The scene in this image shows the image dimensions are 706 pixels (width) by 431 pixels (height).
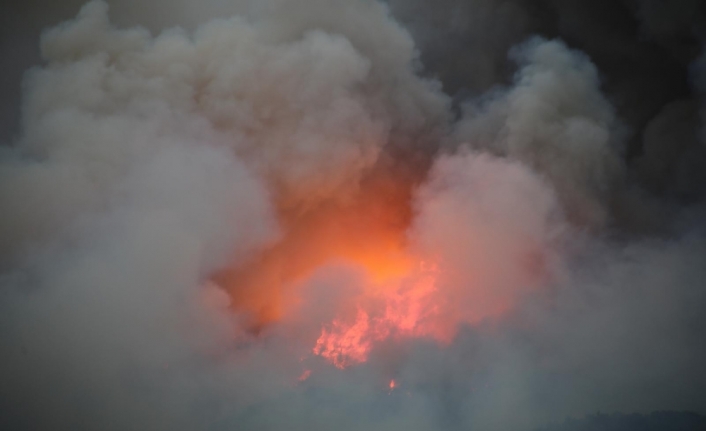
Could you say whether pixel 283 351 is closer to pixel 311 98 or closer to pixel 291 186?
pixel 291 186

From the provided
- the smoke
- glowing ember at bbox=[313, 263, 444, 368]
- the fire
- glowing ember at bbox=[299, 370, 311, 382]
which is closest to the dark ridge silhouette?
the smoke

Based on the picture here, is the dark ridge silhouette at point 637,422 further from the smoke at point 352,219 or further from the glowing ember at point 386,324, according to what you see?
the glowing ember at point 386,324

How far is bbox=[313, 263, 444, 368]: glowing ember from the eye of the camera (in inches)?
614

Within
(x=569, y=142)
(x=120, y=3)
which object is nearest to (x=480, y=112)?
(x=569, y=142)

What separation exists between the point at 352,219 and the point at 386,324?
404cm

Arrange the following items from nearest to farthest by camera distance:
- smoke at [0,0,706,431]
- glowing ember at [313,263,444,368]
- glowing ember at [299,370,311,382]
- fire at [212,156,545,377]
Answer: smoke at [0,0,706,431]
glowing ember at [299,370,311,382]
glowing ember at [313,263,444,368]
fire at [212,156,545,377]

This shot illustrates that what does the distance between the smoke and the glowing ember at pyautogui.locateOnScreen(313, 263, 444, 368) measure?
9cm

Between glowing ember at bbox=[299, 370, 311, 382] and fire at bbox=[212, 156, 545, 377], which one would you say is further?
fire at bbox=[212, 156, 545, 377]

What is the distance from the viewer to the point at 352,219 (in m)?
A: 18.2

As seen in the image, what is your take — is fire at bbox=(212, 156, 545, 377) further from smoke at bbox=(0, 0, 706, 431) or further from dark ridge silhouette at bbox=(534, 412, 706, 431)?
dark ridge silhouette at bbox=(534, 412, 706, 431)

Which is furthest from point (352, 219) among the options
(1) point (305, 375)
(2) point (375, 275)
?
(1) point (305, 375)

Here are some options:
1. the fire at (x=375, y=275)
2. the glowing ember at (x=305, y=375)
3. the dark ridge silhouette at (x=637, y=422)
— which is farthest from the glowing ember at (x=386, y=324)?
the dark ridge silhouette at (x=637, y=422)

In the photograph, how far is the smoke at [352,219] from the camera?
568 inches

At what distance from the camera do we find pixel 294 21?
55.7ft
